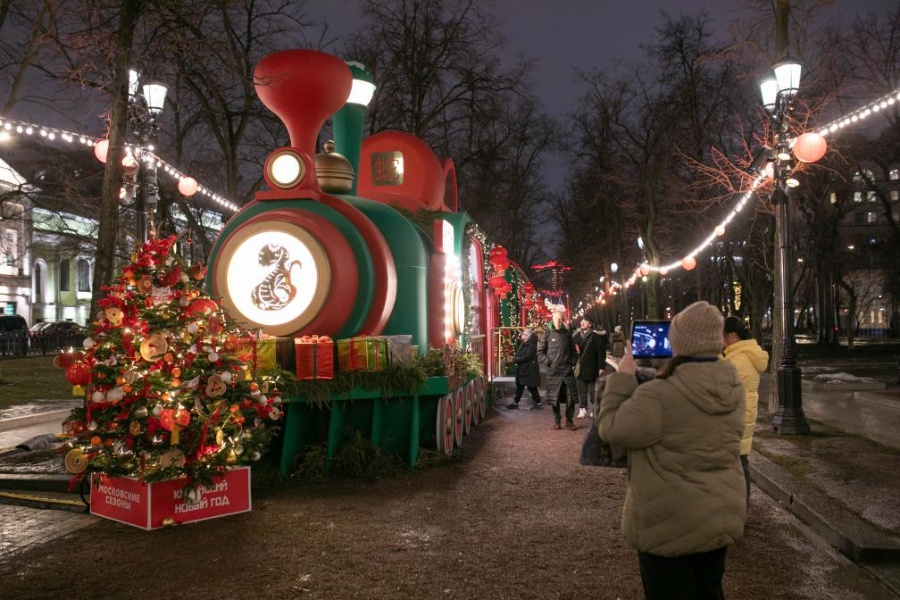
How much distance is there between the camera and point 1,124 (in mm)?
10867

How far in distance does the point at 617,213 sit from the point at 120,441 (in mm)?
41058

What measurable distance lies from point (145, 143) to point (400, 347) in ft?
16.8

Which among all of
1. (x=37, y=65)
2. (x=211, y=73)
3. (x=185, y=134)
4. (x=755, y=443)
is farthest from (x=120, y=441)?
(x=185, y=134)

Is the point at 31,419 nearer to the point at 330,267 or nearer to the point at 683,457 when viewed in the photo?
the point at 330,267

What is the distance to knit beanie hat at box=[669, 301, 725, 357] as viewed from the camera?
11.5 feet

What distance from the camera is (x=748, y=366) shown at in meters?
5.85

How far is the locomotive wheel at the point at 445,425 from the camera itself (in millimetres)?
10125

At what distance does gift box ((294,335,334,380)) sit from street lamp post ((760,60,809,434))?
7.27 metres

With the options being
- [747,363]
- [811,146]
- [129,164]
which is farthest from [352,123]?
[747,363]

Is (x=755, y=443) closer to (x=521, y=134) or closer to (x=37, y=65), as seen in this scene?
(x=37, y=65)

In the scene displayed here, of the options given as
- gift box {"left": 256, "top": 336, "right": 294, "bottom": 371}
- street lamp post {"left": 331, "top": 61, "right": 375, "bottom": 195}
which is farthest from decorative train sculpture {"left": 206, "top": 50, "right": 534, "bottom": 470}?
street lamp post {"left": 331, "top": 61, "right": 375, "bottom": 195}

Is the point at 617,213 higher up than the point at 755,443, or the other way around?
the point at 617,213

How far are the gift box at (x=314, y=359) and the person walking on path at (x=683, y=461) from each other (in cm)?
582

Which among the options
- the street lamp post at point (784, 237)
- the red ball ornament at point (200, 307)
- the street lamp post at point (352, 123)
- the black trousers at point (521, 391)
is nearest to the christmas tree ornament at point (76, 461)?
the red ball ornament at point (200, 307)
